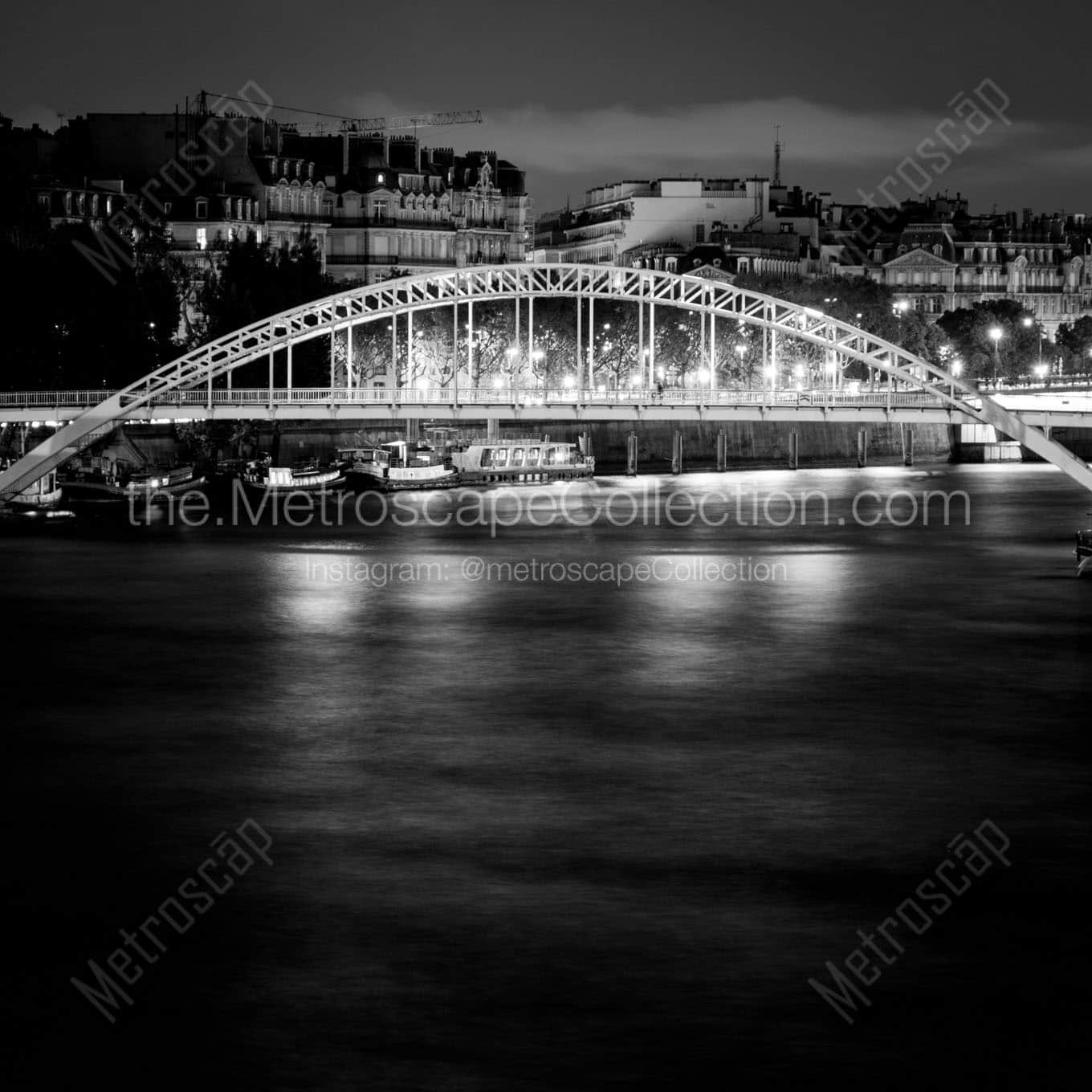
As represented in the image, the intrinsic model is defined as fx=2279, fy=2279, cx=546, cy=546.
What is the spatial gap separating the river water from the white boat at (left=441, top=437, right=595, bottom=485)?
35.8 meters

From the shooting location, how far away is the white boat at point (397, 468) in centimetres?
7781

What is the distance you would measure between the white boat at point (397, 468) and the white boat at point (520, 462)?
1447 mm

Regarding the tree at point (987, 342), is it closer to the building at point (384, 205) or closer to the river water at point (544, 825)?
the building at point (384, 205)

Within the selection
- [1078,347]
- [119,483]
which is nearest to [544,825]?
[119,483]

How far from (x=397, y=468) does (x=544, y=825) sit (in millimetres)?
56435

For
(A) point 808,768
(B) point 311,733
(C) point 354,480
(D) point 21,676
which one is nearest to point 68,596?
(D) point 21,676

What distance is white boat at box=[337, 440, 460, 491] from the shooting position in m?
77.8

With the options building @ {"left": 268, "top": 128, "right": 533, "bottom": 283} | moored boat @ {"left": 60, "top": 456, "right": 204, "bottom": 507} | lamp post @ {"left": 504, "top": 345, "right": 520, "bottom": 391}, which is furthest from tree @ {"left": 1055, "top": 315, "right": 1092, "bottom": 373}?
moored boat @ {"left": 60, "top": 456, "right": 204, "bottom": 507}

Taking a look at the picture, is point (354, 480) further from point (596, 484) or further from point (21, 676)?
point (21, 676)

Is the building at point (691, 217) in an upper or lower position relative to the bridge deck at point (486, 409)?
upper

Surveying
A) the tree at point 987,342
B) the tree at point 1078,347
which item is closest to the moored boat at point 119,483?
the tree at point 987,342

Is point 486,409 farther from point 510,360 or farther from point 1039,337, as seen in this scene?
point 1039,337

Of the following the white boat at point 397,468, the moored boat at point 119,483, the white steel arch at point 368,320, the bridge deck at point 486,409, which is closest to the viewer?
the white steel arch at point 368,320

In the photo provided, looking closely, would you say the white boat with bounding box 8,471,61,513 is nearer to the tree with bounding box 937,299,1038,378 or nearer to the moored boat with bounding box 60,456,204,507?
the moored boat with bounding box 60,456,204,507
